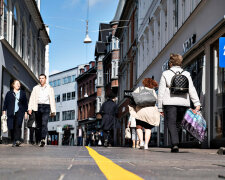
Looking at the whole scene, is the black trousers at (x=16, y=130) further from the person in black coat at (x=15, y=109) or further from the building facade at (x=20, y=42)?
the building facade at (x=20, y=42)

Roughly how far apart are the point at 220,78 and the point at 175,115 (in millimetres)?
4579

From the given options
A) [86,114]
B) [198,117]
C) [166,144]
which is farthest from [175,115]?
[86,114]

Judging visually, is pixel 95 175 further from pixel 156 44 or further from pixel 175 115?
pixel 156 44

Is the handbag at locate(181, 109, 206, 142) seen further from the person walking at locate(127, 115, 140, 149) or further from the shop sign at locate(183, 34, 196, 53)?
the shop sign at locate(183, 34, 196, 53)

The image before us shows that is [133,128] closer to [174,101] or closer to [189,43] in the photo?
[189,43]

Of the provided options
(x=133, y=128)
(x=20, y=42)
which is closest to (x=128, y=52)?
(x=20, y=42)

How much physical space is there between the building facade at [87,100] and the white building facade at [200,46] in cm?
4567

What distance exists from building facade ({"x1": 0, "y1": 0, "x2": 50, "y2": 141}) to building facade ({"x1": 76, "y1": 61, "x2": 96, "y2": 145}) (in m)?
32.8

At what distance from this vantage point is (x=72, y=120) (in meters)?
87.6

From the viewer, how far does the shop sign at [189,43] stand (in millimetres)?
16794

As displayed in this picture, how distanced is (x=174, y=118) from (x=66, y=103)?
8207 cm

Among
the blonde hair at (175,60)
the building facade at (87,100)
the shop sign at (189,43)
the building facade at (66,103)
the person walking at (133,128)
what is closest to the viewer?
the blonde hair at (175,60)

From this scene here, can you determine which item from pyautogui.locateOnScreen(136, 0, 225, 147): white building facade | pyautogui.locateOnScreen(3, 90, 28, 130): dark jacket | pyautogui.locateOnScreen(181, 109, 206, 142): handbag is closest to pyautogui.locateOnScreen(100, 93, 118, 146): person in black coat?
pyautogui.locateOnScreen(136, 0, 225, 147): white building facade

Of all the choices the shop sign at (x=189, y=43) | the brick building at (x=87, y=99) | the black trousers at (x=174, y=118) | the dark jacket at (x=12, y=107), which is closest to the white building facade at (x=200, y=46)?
the shop sign at (x=189, y=43)
